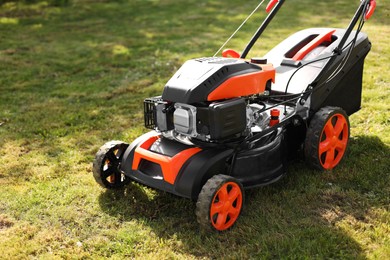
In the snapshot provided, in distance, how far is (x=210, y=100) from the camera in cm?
360

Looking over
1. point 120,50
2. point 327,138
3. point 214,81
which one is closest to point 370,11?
point 327,138

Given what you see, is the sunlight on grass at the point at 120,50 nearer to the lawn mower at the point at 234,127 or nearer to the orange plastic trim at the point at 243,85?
the lawn mower at the point at 234,127

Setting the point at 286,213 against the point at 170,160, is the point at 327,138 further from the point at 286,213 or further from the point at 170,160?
the point at 170,160

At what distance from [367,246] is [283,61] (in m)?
1.96

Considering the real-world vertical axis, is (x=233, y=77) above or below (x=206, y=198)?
above

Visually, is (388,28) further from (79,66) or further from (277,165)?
(277,165)

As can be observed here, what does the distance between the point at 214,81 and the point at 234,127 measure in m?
0.34

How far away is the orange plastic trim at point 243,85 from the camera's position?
11.9 ft

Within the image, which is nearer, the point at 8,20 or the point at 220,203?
the point at 220,203

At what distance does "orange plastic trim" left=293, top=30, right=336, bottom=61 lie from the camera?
188 inches

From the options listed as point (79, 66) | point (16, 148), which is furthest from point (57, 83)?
point (16, 148)

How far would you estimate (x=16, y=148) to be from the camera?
5312mm

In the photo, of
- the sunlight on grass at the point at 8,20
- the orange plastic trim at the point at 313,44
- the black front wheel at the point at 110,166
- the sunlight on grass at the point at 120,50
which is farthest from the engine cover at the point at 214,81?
the sunlight on grass at the point at 8,20

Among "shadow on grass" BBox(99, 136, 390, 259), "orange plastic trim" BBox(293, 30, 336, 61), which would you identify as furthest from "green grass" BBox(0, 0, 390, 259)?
"orange plastic trim" BBox(293, 30, 336, 61)
